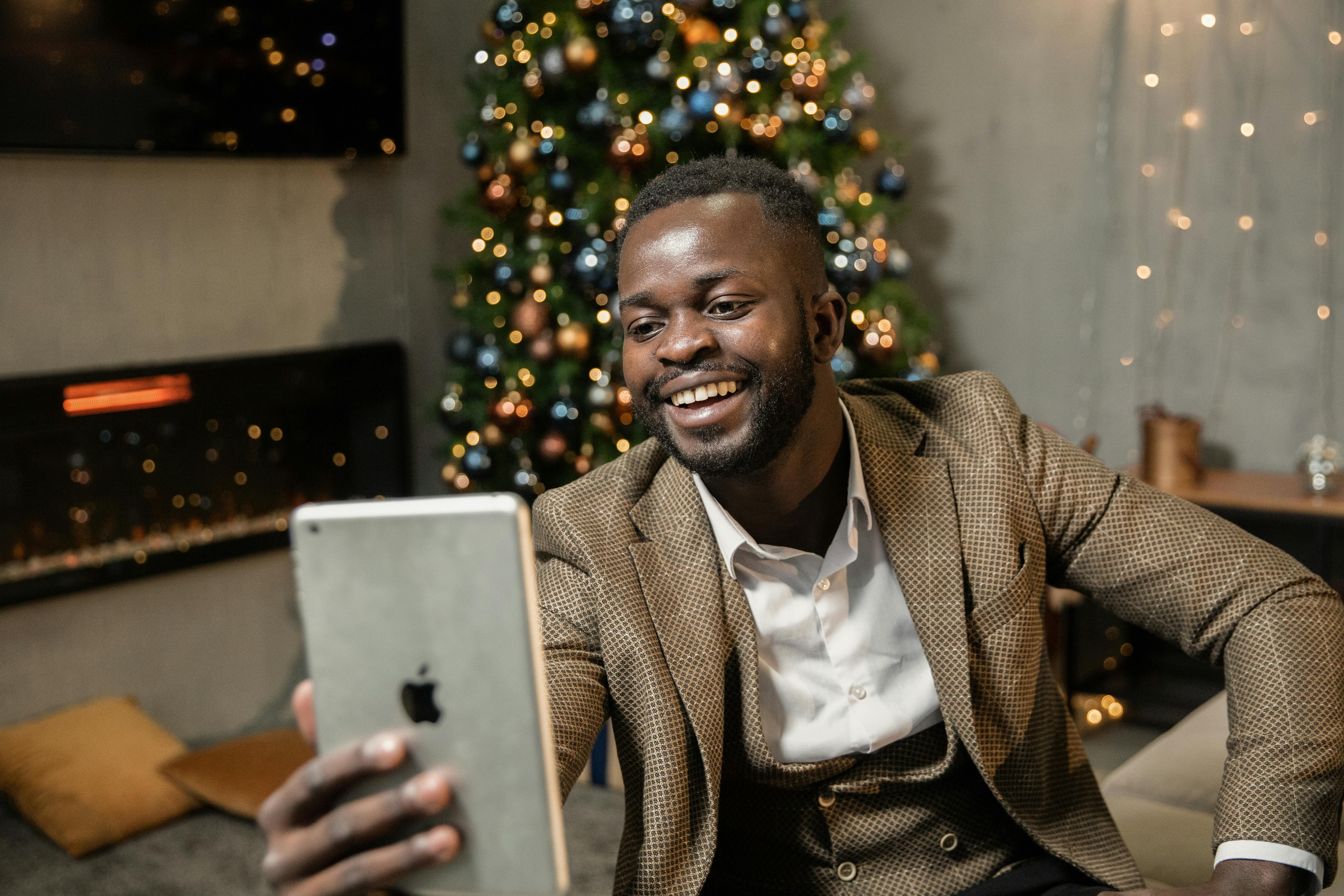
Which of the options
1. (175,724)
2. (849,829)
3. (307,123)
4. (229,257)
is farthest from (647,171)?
(849,829)

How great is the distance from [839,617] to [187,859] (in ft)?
6.07

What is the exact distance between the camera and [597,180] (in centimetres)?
324

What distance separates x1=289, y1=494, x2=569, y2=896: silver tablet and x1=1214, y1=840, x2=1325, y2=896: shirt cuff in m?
0.79

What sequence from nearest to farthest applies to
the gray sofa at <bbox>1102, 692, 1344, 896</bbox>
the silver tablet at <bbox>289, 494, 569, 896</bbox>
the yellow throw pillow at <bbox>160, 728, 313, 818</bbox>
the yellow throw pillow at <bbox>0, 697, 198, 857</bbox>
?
1. the silver tablet at <bbox>289, 494, 569, 896</bbox>
2. the gray sofa at <bbox>1102, 692, 1344, 896</bbox>
3. the yellow throw pillow at <bbox>0, 697, 198, 857</bbox>
4. the yellow throw pillow at <bbox>160, 728, 313, 818</bbox>

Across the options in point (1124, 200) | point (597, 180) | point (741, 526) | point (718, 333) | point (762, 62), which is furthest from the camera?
point (1124, 200)

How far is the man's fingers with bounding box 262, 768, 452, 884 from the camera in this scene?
812 millimetres

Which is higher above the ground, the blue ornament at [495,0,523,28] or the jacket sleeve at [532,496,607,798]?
the blue ornament at [495,0,523,28]

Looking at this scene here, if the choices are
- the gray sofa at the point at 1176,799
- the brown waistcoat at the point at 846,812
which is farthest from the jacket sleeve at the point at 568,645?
the gray sofa at the point at 1176,799

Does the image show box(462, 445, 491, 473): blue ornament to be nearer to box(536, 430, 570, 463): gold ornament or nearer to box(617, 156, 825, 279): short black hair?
box(536, 430, 570, 463): gold ornament

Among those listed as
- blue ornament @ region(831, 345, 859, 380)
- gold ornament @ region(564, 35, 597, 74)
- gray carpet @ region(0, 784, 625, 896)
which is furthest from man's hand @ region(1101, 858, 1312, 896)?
gold ornament @ region(564, 35, 597, 74)

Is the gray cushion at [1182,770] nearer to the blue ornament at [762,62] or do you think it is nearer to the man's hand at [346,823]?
the man's hand at [346,823]

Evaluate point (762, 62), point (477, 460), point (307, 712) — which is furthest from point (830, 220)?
point (307, 712)

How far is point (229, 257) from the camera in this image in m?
3.31

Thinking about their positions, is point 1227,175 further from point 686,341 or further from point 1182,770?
point 686,341
